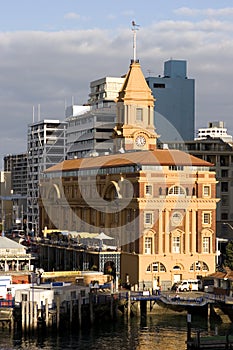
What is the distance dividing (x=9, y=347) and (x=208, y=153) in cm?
8091

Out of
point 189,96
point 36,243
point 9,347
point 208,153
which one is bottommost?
point 9,347

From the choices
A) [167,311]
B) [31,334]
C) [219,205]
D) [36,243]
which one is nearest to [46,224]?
[36,243]

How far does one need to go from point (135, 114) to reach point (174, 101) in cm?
5800

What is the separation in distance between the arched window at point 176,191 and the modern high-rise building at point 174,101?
73.6 metres

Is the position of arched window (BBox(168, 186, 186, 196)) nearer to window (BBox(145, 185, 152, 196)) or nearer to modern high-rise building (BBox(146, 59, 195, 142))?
window (BBox(145, 185, 152, 196))

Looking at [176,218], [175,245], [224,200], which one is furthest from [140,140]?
[175,245]

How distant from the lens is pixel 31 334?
82312mm

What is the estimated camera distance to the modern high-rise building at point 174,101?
184 meters

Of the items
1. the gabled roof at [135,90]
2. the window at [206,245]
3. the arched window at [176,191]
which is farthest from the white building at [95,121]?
the window at [206,245]

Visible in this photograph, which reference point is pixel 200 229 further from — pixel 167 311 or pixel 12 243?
pixel 12 243

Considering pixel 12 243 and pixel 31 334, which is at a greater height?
pixel 12 243

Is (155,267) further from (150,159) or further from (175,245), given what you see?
(150,159)

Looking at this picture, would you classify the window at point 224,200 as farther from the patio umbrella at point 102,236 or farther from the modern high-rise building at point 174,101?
the patio umbrella at point 102,236

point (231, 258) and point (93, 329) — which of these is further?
point (231, 258)
